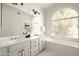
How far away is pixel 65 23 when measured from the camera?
3.79m

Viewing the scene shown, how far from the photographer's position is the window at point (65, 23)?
3.51 meters

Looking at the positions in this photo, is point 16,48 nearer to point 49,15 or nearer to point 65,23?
point 65,23

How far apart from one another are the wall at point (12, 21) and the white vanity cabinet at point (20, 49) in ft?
1.94

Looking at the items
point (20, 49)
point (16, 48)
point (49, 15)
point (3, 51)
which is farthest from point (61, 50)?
point (3, 51)

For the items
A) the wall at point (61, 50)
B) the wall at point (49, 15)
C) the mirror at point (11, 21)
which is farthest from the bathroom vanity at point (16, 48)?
the wall at point (49, 15)

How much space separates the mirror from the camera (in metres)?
2.09

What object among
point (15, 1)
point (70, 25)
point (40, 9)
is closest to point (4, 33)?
point (15, 1)

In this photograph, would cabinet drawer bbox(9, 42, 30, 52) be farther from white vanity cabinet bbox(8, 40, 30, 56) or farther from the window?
the window

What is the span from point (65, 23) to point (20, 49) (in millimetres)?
2768

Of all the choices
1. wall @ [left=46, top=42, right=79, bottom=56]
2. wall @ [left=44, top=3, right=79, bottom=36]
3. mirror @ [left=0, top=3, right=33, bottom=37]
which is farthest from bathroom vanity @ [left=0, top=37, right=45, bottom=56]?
wall @ [left=44, top=3, right=79, bottom=36]

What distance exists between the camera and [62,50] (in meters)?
3.02

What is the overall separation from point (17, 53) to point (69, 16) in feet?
9.97

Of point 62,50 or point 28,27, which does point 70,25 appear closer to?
point 62,50

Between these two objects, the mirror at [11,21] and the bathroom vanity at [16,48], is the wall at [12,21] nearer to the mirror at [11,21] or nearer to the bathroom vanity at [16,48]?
the mirror at [11,21]
